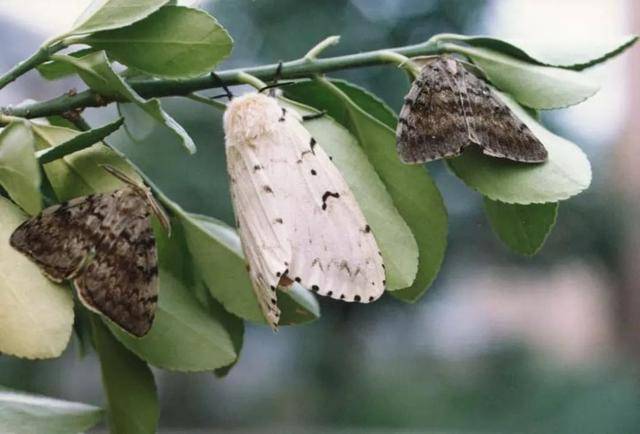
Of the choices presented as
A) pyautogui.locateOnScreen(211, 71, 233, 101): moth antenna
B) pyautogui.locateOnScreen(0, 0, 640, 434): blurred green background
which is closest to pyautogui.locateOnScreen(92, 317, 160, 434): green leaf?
pyautogui.locateOnScreen(211, 71, 233, 101): moth antenna

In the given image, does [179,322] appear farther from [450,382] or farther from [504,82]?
[450,382]

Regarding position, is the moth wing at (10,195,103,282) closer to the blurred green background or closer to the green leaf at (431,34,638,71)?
the green leaf at (431,34,638,71)

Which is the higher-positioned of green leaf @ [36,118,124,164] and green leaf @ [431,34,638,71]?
green leaf @ [36,118,124,164]

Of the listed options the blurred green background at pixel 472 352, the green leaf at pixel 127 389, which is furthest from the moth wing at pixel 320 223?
the blurred green background at pixel 472 352

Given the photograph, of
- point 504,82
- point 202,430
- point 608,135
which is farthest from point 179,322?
point 202,430

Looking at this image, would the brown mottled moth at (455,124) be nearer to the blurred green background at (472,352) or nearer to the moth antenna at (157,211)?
the moth antenna at (157,211)

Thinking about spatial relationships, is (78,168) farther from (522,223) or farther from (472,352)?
(472,352)

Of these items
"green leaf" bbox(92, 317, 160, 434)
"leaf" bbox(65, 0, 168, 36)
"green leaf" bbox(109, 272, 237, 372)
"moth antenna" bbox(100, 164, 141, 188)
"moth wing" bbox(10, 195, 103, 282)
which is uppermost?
"leaf" bbox(65, 0, 168, 36)
